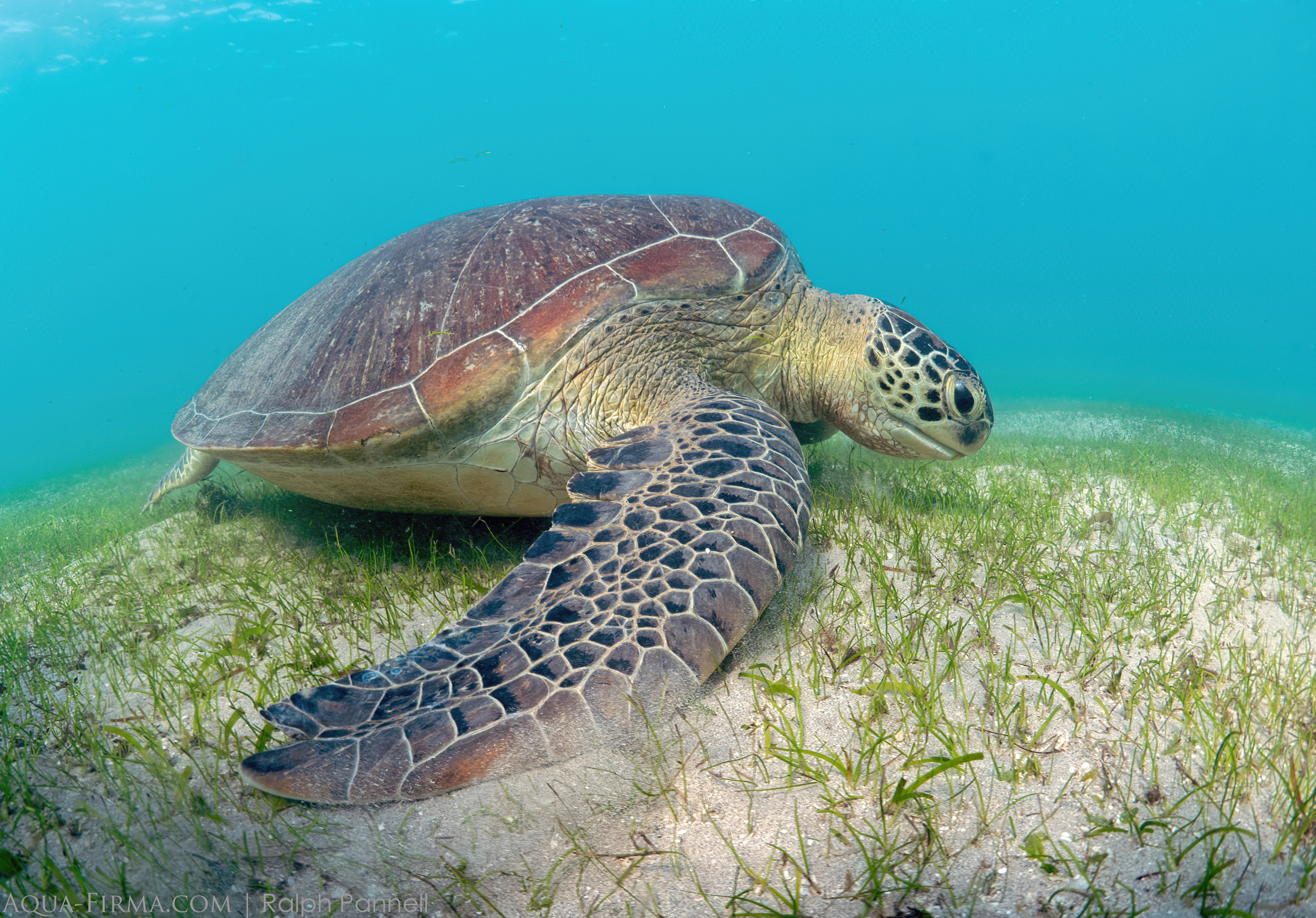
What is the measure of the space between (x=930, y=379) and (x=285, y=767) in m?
3.42

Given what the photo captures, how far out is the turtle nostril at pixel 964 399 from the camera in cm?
338

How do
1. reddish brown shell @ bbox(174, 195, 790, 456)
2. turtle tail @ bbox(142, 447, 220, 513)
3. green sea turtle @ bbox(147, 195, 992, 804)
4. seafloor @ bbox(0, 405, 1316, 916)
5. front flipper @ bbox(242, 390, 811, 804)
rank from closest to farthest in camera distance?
1. seafloor @ bbox(0, 405, 1316, 916)
2. front flipper @ bbox(242, 390, 811, 804)
3. green sea turtle @ bbox(147, 195, 992, 804)
4. reddish brown shell @ bbox(174, 195, 790, 456)
5. turtle tail @ bbox(142, 447, 220, 513)

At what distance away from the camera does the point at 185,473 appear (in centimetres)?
547

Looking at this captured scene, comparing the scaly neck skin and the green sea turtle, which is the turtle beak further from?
the scaly neck skin

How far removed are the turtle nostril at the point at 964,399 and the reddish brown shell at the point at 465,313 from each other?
130 cm

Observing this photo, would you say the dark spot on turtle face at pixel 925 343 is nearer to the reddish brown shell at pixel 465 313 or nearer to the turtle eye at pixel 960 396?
the turtle eye at pixel 960 396

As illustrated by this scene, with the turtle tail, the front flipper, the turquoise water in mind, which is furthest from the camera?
the turquoise water

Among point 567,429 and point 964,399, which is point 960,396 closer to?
point 964,399

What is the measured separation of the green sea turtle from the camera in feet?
4.93

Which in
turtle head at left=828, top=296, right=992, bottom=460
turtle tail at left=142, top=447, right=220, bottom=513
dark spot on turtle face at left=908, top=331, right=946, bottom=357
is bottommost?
turtle tail at left=142, top=447, right=220, bottom=513

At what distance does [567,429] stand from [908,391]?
201 centimetres

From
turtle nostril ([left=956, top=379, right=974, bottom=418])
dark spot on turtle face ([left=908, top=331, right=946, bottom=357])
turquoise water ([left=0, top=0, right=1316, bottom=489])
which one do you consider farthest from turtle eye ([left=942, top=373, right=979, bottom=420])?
turquoise water ([left=0, top=0, right=1316, bottom=489])

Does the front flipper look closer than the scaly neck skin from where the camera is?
Yes

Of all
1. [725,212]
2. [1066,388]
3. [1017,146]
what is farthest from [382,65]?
[1017,146]
